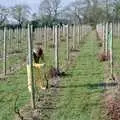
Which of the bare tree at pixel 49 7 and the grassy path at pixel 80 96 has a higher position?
the bare tree at pixel 49 7

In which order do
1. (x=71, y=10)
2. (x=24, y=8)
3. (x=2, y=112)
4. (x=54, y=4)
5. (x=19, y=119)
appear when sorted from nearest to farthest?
(x=19, y=119) → (x=2, y=112) → (x=24, y=8) → (x=54, y=4) → (x=71, y=10)

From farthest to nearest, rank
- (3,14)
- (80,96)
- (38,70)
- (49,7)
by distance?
(49,7), (3,14), (38,70), (80,96)

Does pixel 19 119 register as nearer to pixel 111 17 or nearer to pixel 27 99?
pixel 27 99

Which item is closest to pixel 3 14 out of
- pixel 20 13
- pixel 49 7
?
pixel 20 13

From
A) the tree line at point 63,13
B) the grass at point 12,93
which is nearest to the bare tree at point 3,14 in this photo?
the tree line at point 63,13

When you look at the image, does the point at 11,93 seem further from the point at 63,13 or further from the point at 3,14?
the point at 63,13

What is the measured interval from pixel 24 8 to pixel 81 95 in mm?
69395

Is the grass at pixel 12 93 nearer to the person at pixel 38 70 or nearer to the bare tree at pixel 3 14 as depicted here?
the person at pixel 38 70

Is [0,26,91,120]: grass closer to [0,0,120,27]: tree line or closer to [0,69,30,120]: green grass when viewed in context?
[0,69,30,120]: green grass

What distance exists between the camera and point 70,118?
27.3 feet

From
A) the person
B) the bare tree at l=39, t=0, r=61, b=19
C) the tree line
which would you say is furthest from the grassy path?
the bare tree at l=39, t=0, r=61, b=19

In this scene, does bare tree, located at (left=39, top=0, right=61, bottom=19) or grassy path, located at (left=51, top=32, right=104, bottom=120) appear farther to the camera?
bare tree, located at (left=39, top=0, right=61, bottom=19)

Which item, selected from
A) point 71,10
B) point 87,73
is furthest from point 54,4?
point 87,73

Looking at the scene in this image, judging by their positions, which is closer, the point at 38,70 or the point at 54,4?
the point at 38,70
